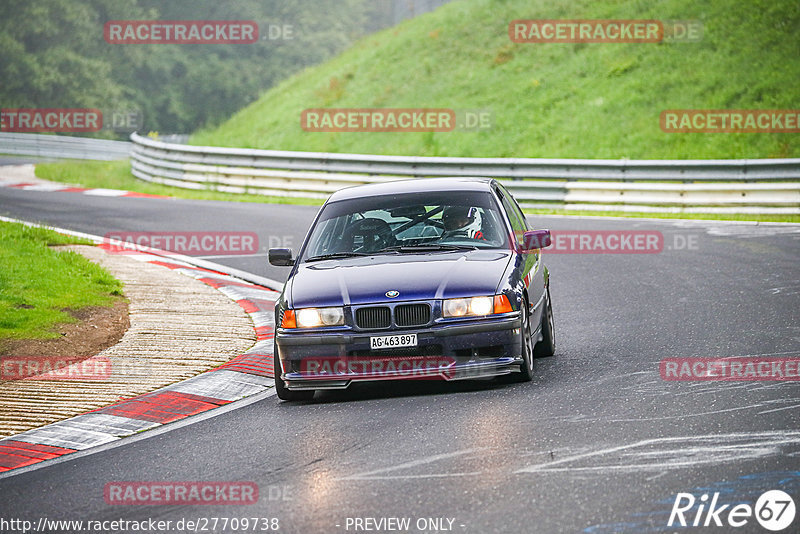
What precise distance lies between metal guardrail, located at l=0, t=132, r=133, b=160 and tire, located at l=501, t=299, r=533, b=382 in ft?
136

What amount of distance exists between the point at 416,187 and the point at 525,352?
2.13m

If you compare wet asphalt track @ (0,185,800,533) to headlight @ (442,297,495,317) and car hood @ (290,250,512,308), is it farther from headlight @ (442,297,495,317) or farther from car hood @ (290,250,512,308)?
car hood @ (290,250,512,308)

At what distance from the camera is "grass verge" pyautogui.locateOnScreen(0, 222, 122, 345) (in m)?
11.1

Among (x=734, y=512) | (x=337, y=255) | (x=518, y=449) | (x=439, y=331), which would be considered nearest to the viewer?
(x=734, y=512)

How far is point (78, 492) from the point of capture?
6.49 meters

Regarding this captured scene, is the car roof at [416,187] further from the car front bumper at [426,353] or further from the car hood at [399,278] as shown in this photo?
the car front bumper at [426,353]

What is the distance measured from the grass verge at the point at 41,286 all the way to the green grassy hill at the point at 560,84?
1711 centimetres

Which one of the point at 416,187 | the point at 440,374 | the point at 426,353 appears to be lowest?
the point at 440,374

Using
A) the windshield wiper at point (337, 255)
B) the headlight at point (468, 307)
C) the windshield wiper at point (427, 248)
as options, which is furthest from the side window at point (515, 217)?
the headlight at point (468, 307)

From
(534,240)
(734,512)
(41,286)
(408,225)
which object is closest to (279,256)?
(408,225)

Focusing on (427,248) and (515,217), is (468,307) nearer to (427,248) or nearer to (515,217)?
(427,248)

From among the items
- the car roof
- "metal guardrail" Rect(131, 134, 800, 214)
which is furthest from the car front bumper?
"metal guardrail" Rect(131, 134, 800, 214)

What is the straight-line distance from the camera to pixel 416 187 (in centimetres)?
990

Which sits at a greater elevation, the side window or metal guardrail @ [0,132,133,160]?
metal guardrail @ [0,132,133,160]
